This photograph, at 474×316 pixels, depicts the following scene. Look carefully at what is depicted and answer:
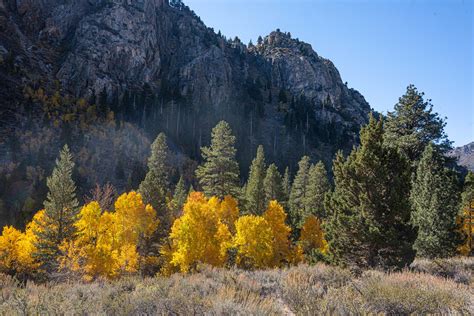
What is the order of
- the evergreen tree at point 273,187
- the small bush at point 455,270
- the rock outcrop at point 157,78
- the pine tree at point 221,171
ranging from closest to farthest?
the small bush at point 455,270 < the pine tree at point 221,171 < the evergreen tree at point 273,187 < the rock outcrop at point 157,78

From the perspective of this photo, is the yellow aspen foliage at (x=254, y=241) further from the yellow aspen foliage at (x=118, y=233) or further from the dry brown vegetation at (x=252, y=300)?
the dry brown vegetation at (x=252, y=300)

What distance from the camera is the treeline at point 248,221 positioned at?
50.4 feet

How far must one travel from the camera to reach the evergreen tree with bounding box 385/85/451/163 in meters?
23.3

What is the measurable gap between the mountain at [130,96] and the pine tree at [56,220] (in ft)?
121

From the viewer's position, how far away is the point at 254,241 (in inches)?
1048

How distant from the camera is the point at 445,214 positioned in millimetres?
25125

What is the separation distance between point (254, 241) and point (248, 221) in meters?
1.80

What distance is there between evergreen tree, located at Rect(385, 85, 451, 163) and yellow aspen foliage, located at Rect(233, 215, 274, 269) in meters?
12.8

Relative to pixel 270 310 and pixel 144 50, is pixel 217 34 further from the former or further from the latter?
pixel 270 310

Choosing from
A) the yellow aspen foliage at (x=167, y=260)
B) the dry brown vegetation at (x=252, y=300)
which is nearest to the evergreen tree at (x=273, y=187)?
the yellow aspen foliage at (x=167, y=260)

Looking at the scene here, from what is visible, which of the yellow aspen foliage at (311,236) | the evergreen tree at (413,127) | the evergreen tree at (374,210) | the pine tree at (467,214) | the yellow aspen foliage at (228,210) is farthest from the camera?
the yellow aspen foliage at (311,236)

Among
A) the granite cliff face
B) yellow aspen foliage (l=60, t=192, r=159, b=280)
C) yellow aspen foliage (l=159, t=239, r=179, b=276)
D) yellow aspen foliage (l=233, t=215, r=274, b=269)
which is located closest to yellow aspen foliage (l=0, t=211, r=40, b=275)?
yellow aspen foliage (l=60, t=192, r=159, b=280)

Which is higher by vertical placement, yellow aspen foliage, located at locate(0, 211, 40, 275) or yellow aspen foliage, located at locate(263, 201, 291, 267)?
yellow aspen foliage, located at locate(263, 201, 291, 267)

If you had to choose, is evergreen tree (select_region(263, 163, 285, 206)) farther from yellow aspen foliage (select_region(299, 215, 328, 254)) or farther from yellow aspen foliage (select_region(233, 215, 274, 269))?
yellow aspen foliage (select_region(233, 215, 274, 269))
